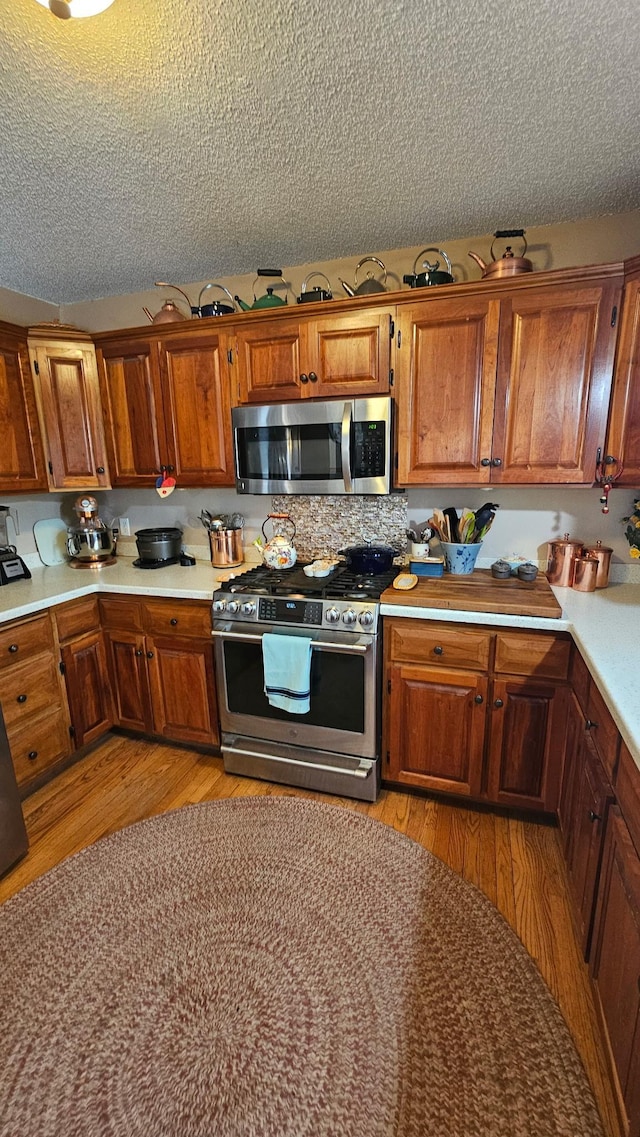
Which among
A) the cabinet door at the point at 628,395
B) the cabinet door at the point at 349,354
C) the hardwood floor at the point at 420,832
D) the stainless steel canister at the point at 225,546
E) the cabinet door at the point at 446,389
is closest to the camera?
the hardwood floor at the point at 420,832

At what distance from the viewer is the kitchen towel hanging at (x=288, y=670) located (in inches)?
82.7

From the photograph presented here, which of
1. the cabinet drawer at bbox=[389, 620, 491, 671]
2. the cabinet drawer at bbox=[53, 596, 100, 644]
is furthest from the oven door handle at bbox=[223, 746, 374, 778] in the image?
the cabinet drawer at bbox=[53, 596, 100, 644]

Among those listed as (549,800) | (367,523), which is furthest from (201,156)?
(549,800)

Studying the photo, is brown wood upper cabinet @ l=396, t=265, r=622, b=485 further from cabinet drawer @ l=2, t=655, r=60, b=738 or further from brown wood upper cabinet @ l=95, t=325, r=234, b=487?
cabinet drawer @ l=2, t=655, r=60, b=738

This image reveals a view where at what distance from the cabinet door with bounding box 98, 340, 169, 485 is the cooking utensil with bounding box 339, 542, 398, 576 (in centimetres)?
116

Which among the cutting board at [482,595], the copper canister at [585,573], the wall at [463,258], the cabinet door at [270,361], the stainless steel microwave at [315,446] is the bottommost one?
the cutting board at [482,595]

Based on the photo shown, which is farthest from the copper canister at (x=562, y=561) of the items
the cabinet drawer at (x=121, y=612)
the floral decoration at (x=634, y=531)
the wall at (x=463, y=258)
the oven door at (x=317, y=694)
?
the cabinet drawer at (x=121, y=612)

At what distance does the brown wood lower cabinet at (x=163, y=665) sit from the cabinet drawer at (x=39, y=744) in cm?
34

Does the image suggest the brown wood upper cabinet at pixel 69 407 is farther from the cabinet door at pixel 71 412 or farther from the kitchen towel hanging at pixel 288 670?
the kitchen towel hanging at pixel 288 670

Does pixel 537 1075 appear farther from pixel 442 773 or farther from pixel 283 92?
pixel 283 92

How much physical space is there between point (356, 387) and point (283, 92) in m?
1.03

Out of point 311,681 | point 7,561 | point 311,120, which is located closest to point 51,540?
point 7,561

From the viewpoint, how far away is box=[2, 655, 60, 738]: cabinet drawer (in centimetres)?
214

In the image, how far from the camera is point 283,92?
1.34 m
